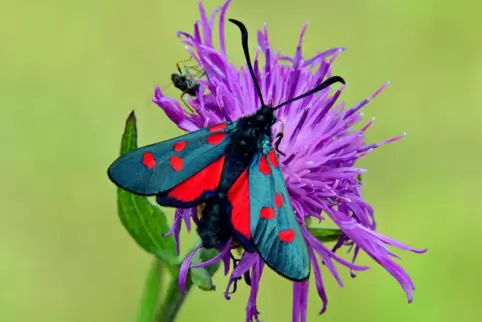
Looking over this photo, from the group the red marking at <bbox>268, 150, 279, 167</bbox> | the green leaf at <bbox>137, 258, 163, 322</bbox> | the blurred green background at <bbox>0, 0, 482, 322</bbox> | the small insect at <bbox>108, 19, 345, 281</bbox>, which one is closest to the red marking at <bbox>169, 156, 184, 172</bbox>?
the small insect at <bbox>108, 19, 345, 281</bbox>

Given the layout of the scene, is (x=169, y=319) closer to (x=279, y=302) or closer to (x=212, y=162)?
(x=212, y=162)

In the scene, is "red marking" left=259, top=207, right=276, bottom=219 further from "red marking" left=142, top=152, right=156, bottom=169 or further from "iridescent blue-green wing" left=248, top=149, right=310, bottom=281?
"red marking" left=142, top=152, right=156, bottom=169

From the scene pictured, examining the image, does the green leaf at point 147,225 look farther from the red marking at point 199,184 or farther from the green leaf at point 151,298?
the red marking at point 199,184

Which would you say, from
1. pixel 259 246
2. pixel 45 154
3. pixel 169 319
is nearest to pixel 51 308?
pixel 45 154

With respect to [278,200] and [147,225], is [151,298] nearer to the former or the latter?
[147,225]

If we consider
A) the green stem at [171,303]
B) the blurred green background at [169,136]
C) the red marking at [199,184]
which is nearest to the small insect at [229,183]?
the red marking at [199,184]

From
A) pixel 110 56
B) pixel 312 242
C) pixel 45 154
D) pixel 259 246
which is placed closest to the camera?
pixel 259 246
